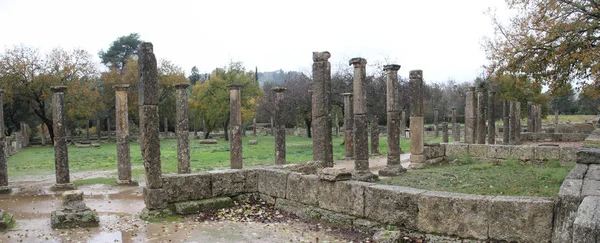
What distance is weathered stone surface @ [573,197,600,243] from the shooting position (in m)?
4.53

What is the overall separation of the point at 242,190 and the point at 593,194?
7144 millimetres

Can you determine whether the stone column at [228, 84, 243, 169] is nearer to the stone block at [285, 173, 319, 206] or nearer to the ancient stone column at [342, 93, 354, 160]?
the stone block at [285, 173, 319, 206]

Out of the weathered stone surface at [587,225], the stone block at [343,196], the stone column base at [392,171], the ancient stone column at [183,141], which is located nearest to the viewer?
the weathered stone surface at [587,225]

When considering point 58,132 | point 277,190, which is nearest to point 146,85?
point 277,190

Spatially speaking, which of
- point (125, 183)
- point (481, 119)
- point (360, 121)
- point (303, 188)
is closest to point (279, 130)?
point (360, 121)

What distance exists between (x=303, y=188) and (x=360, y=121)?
3434 millimetres

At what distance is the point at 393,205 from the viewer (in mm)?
7402

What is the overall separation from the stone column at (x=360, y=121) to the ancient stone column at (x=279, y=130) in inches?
130

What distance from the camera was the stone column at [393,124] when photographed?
46.4ft

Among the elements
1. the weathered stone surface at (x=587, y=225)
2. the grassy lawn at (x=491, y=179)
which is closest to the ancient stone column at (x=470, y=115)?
the grassy lawn at (x=491, y=179)

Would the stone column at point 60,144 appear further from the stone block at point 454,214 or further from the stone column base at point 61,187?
the stone block at point 454,214

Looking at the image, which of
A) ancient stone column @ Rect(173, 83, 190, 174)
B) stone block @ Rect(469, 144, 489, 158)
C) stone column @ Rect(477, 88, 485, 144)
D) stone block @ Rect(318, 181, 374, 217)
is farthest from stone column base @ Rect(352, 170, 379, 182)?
stone column @ Rect(477, 88, 485, 144)

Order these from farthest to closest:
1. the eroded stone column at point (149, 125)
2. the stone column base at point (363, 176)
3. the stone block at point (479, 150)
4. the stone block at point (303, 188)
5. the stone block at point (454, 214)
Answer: the stone block at point (479, 150)
the stone column base at point (363, 176)
the eroded stone column at point (149, 125)
the stone block at point (303, 188)
the stone block at point (454, 214)

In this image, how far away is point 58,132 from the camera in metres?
13.8
